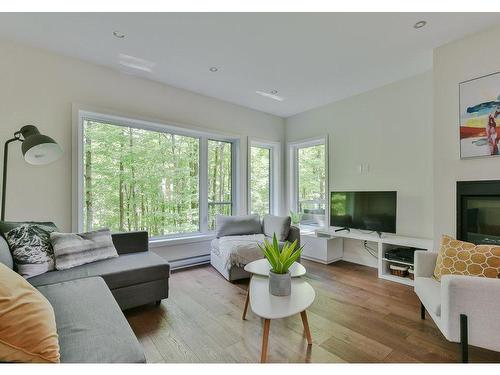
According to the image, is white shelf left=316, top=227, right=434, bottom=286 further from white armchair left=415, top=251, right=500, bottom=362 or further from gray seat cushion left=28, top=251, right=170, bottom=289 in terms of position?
gray seat cushion left=28, top=251, right=170, bottom=289

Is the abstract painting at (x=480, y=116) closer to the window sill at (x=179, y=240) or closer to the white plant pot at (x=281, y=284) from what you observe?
the white plant pot at (x=281, y=284)

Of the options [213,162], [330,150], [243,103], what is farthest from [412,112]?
[213,162]

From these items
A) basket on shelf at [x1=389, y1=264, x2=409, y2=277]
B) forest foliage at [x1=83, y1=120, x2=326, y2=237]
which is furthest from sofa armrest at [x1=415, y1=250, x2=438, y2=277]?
forest foliage at [x1=83, y1=120, x2=326, y2=237]

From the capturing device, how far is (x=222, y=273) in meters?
3.15

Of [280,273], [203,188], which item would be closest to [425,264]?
[280,273]

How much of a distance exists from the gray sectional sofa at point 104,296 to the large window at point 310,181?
9.08ft

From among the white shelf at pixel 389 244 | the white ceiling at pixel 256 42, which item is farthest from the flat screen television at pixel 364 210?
the white ceiling at pixel 256 42

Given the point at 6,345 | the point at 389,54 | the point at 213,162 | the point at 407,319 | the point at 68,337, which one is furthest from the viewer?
the point at 213,162

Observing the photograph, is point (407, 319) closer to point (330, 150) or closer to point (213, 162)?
point (330, 150)

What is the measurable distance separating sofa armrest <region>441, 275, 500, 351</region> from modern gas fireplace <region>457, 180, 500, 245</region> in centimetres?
113

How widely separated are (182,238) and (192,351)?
2.03 m

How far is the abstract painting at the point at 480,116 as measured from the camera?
2.15 metres

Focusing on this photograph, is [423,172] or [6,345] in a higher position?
[423,172]

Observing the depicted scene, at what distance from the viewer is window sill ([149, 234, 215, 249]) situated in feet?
10.9
